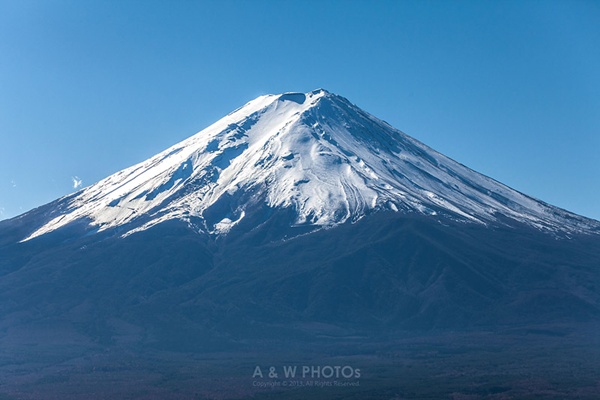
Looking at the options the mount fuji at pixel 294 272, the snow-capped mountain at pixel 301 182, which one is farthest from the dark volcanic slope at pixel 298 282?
the snow-capped mountain at pixel 301 182

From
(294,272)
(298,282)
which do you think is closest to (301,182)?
(294,272)

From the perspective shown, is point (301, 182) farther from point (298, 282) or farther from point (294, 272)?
point (298, 282)

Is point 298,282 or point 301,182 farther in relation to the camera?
point 301,182

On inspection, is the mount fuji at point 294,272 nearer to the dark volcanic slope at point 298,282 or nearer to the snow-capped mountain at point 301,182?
the dark volcanic slope at point 298,282

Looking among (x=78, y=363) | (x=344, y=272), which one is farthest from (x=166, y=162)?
(x=78, y=363)

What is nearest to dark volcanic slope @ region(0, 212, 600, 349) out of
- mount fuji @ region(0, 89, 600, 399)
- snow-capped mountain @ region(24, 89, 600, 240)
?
mount fuji @ region(0, 89, 600, 399)

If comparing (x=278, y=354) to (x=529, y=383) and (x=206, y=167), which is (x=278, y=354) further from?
(x=206, y=167)

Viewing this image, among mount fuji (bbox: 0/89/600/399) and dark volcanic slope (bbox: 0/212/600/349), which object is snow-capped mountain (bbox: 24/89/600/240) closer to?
mount fuji (bbox: 0/89/600/399)
